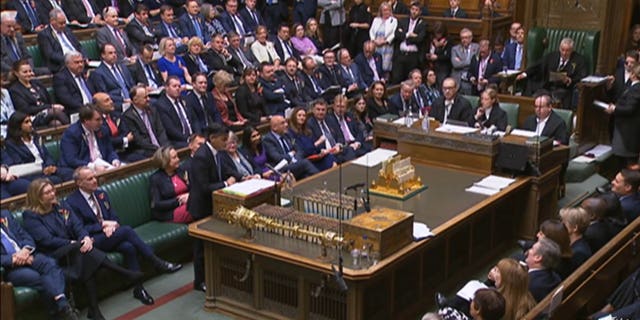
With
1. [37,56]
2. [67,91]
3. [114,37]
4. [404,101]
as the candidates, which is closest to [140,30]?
[114,37]

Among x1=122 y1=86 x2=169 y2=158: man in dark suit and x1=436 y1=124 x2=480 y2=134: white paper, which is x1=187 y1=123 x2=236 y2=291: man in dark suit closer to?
x1=122 y1=86 x2=169 y2=158: man in dark suit

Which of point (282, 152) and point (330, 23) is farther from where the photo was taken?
point (330, 23)

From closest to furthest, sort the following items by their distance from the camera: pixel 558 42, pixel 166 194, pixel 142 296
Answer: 1. pixel 142 296
2. pixel 166 194
3. pixel 558 42

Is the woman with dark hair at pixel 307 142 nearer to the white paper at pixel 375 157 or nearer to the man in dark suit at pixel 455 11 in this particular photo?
the white paper at pixel 375 157

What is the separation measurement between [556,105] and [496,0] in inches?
120

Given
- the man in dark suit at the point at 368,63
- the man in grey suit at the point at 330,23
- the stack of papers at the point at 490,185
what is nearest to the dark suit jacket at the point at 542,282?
the stack of papers at the point at 490,185

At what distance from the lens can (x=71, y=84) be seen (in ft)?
24.8

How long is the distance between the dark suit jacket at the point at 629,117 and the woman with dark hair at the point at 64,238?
525 centimetres

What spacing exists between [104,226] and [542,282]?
2.89 m

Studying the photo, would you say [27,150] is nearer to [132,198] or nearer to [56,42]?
[132,198]

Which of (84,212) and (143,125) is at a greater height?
(143,125)

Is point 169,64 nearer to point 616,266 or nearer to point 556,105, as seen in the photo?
point 556,105

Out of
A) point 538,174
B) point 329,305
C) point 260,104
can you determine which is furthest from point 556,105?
point 329,305

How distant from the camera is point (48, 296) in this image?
16.4 ft
